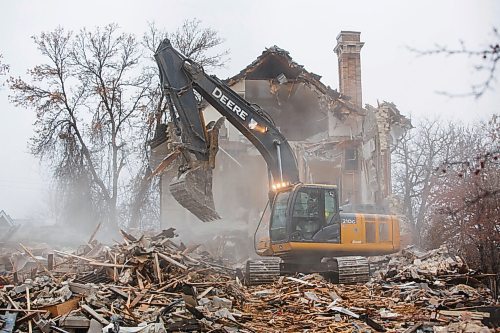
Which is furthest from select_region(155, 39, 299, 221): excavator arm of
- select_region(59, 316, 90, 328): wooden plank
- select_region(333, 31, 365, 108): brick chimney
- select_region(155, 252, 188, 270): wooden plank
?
select_region(333, 31, 365, 108): brick chimney

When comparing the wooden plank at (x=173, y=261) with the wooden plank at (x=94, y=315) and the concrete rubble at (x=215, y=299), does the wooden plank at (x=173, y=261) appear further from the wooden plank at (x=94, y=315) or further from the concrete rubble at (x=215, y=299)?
the wooden plank at (x=94, y=315)

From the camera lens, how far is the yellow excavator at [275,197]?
12469 millimetres

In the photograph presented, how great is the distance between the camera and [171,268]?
425 inches

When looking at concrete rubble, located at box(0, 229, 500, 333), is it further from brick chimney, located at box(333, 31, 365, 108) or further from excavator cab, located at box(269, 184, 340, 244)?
brick chimney, located at box(333, 31, 365, 108)

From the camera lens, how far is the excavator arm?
12.6m

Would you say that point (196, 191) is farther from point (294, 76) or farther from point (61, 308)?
point (294, 76)

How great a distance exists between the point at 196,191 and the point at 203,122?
5.64 ft

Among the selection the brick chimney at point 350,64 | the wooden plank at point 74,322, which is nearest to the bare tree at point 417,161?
the brick chimney at point 350,64

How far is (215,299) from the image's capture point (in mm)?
9570

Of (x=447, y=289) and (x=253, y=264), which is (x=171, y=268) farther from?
(x=447, y=289)

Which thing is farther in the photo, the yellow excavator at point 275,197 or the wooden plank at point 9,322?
the yellow excavator at point 275,197

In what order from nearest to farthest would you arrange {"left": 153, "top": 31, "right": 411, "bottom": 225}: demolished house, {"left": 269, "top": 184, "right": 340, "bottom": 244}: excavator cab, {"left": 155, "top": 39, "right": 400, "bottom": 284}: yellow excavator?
{"left": 155, "top": 39, "right": 400, "bottom": 284}: yellow excavator
{"left": 269, "top": 184, "right": 340, "bottom": 244}: excavator cab
{"left": 153, "top": 31, "right": 411, "bottom": 225}: demolished house

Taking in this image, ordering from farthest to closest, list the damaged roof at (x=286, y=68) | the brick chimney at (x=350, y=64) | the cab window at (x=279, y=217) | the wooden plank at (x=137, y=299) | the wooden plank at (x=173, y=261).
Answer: the brick chimney at (x=350, y=64) → the damaged roof at (x=286, y=68) → the cab window at (x=279, y=217) → the wooden plank at (x=173, y=261) → the wooden plank at (x=137, y=299)

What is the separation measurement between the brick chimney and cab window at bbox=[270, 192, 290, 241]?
46.4 ft
